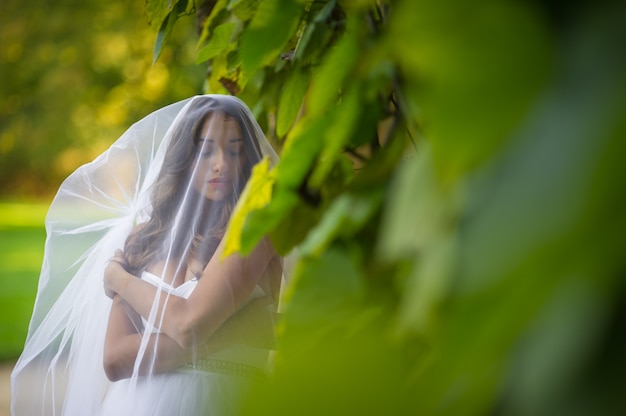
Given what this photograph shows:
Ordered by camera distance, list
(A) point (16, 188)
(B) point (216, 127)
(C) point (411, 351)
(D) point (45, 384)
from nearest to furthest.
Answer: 1. (C) point (411, 351)
2. (B) point (216, 127)
3. (D) point (45, 384)
4. (A) point (16, 188)

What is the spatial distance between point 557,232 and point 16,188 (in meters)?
28.6

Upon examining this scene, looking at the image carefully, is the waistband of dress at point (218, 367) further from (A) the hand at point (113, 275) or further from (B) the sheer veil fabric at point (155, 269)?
(A) the hand at point (113, 275)

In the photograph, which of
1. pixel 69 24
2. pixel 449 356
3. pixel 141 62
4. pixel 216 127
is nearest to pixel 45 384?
pixel 216 127

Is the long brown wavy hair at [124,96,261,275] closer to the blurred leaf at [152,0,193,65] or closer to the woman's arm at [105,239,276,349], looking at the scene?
the woman's arm at [105,239,276,349]

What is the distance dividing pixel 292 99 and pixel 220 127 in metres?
1.58

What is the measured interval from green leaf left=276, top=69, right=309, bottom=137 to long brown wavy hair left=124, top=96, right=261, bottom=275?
151cm

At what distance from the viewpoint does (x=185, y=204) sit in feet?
9.11

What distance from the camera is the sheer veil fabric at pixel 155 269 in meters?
2.52

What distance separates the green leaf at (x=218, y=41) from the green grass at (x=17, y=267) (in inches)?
369

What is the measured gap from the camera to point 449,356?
0.32 meters

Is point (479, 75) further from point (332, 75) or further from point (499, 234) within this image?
point (332, 75)

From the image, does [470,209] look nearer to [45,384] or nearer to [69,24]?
[45,384]

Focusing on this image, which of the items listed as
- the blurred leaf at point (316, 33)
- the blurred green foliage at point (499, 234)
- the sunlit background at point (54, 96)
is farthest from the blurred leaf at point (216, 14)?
the sunlit background at point (54, 96)

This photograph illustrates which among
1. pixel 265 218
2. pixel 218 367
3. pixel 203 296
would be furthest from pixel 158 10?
pixel 218 367
